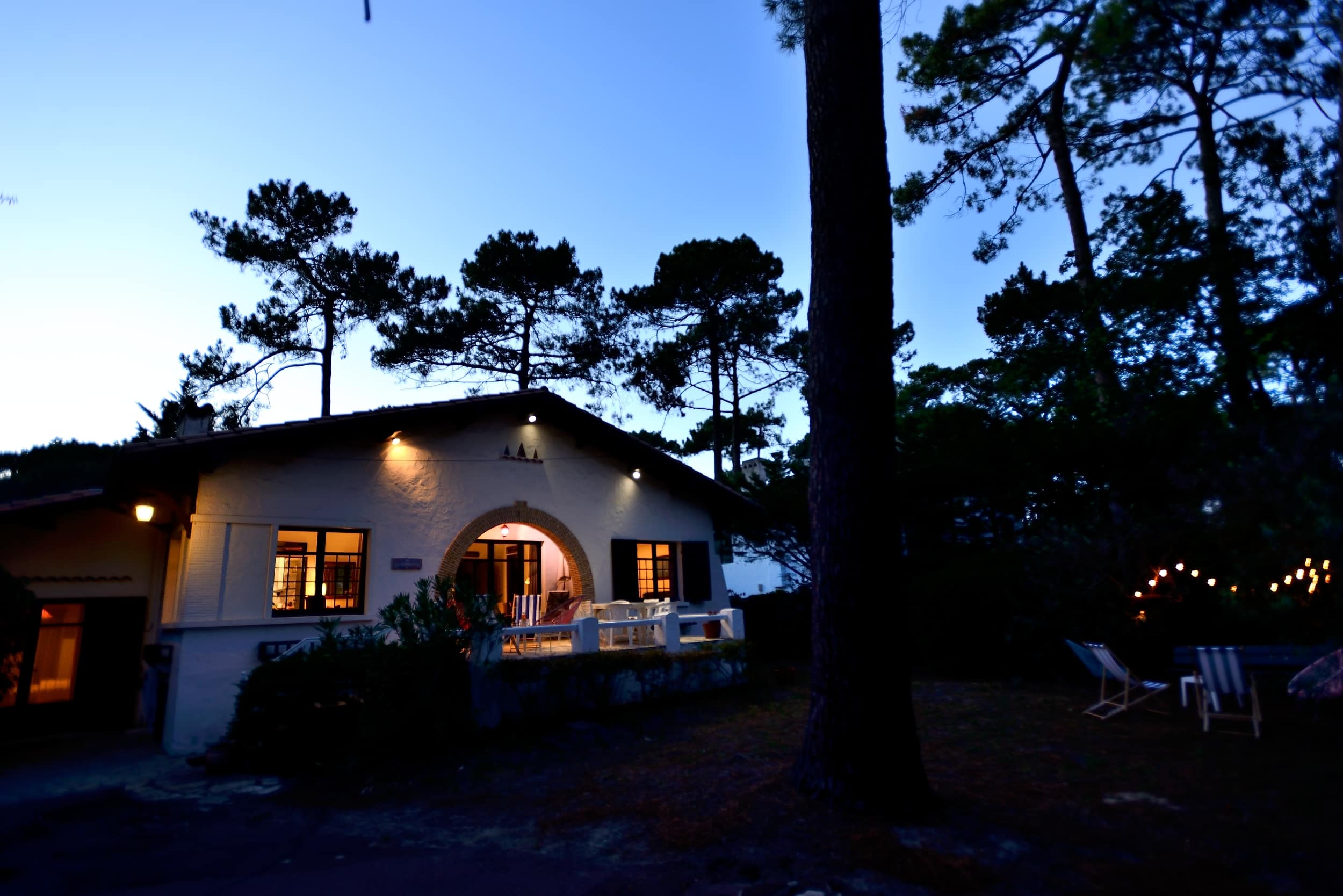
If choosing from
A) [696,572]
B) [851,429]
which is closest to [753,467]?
[696,572]

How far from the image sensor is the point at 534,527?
11.5 m

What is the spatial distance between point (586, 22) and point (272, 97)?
189 inches

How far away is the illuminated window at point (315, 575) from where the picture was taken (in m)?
9.48

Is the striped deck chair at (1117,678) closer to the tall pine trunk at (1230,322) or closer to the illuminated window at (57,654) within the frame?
the tall pine trunk at (1230,322)

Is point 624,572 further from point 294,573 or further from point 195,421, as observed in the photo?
point 195,421

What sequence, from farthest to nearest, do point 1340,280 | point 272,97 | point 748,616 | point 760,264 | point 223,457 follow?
point 760,264 → point 748,616 → point 272,97 → point 223,457 → point 1340,280

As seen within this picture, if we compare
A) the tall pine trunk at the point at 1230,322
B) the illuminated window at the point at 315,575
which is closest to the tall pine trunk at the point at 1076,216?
the tall pine trunk at the point at 1230,322

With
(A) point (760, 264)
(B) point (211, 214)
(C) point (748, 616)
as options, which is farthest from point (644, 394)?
(B) point (211, 214)

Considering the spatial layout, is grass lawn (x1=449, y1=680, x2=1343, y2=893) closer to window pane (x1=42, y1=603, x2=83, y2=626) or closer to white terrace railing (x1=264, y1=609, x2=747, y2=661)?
white terrace railing (x1=264, y1=609, x2=747, y2=661)

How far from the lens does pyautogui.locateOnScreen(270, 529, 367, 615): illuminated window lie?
Result: 9.48 metres

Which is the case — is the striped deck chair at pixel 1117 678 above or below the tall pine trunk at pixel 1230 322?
below

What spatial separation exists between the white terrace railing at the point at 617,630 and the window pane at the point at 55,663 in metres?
5.87

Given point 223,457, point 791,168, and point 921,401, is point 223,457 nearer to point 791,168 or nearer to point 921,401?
point 791,168

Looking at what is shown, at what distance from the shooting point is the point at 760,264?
19984 millimetres
